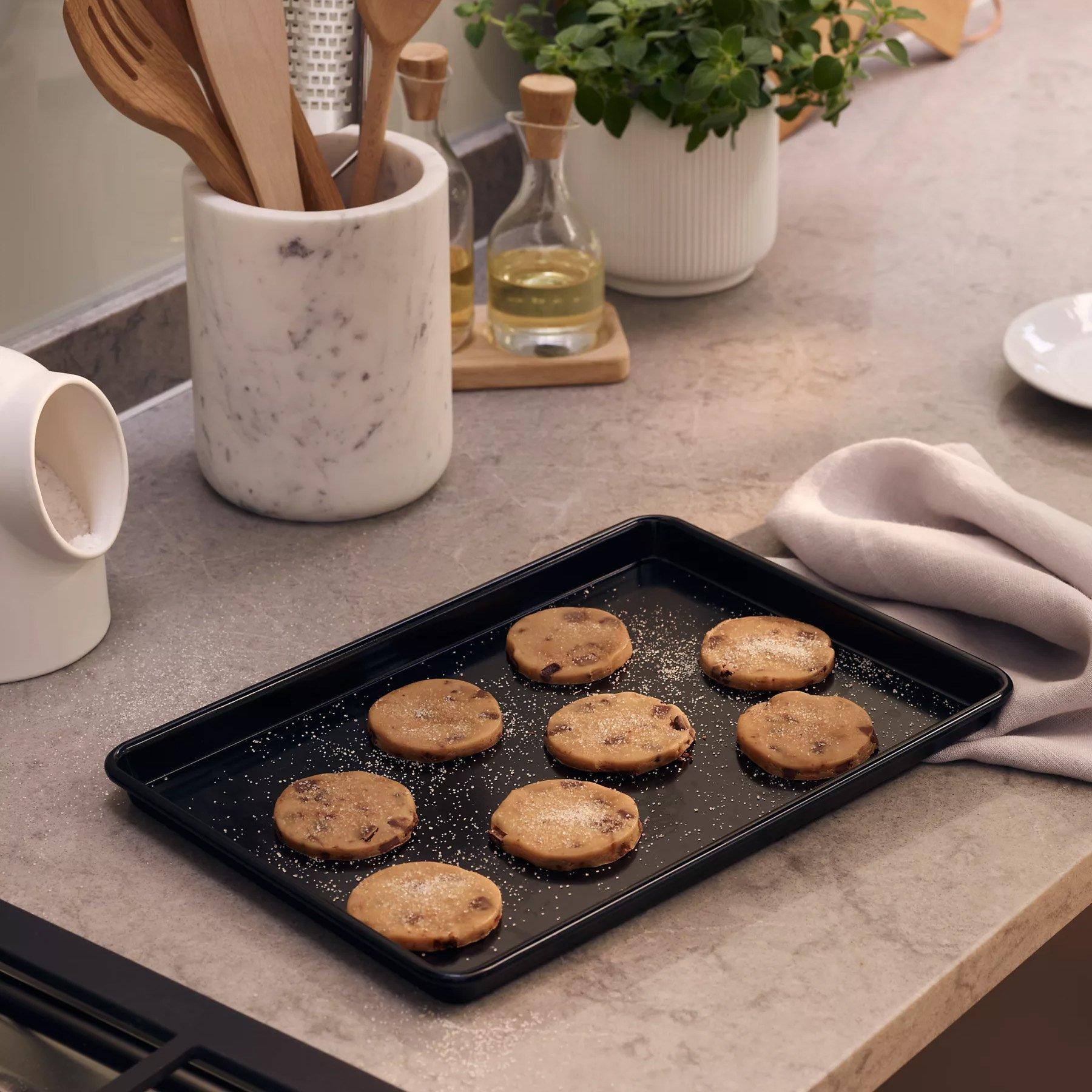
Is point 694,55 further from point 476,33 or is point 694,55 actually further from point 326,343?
point 326,343

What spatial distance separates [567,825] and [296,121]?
472 millimetres

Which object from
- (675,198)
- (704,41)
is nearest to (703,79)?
(704,41)

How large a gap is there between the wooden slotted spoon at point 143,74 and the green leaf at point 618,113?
1.35 feet

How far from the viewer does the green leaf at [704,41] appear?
113 cm

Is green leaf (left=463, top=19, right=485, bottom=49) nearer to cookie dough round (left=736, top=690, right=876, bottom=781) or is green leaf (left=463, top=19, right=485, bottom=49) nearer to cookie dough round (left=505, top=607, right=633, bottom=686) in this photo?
cookie dough round (left=505, top=607, right=633, bottom=686)

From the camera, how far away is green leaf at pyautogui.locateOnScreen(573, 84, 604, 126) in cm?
120

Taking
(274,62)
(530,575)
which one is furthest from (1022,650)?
(274,62)


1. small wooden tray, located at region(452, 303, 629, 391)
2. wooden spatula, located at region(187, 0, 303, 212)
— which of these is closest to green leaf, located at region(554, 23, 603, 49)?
small wooden tray, located at region(452, 303, 629, 391)

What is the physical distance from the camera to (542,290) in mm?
1172

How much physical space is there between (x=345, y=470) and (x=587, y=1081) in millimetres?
469

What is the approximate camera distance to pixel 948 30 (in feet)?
6.07

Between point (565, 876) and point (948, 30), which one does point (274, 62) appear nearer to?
point (565, 876)

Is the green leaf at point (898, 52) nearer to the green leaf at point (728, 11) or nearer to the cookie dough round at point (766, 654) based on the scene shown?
the green leaf at point (728, 11)

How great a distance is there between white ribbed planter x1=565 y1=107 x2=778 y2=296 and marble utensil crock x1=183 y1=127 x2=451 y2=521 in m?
0.32
